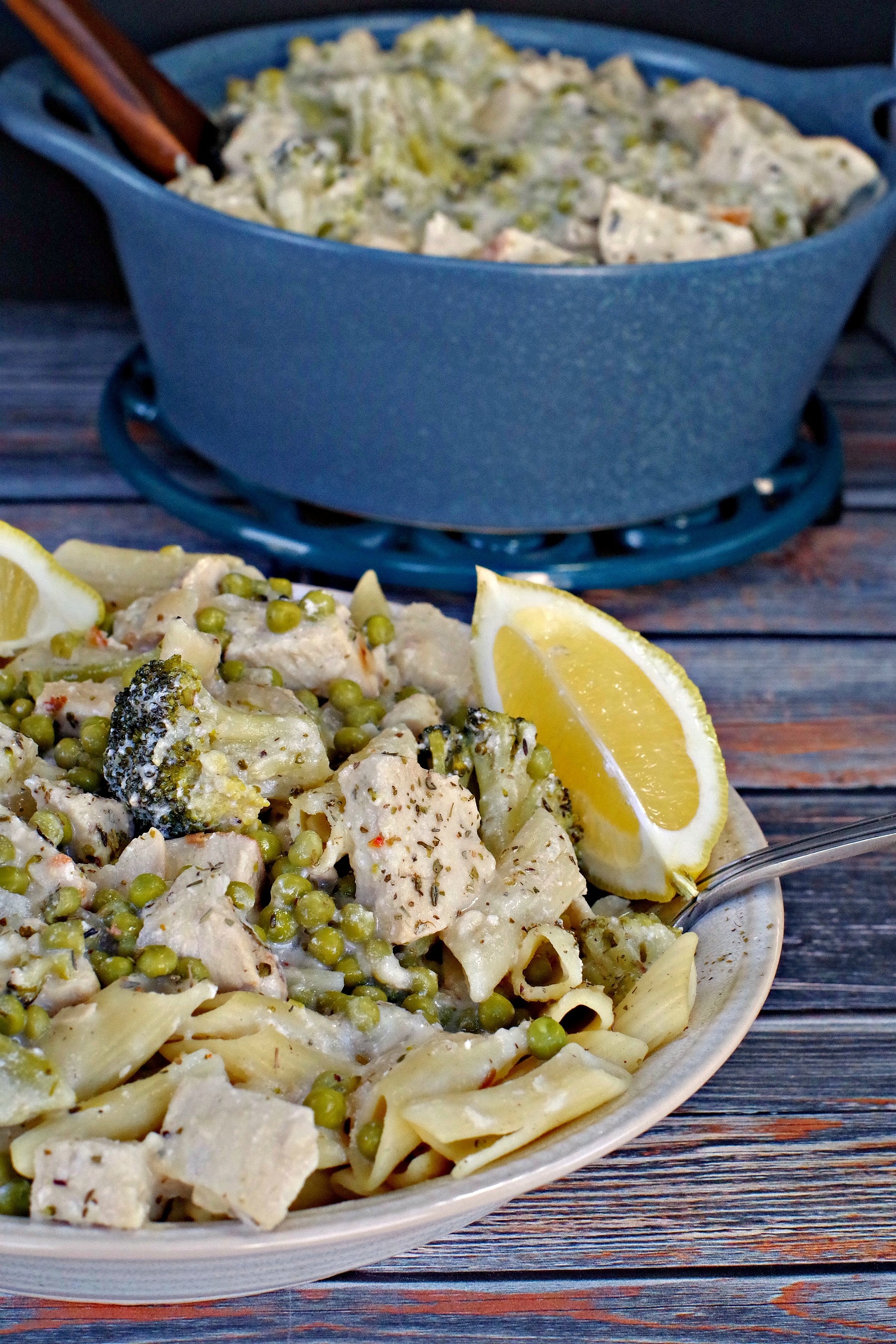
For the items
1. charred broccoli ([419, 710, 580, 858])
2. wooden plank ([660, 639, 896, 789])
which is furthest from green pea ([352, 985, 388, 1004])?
wooden plank ([660, 639, 896, 789])

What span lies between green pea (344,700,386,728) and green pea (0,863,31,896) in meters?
0.41

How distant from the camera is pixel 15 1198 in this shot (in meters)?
0.98

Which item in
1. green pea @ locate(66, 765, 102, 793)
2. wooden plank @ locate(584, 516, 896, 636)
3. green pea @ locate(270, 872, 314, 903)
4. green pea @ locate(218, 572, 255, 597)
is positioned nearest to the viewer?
green pea @ locate(270, 872, 314, 903)

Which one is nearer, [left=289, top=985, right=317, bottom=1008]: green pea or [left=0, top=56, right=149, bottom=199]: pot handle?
[left=289, top=985, right=317, bottom=1008]: green pea

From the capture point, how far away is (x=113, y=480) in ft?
8.77

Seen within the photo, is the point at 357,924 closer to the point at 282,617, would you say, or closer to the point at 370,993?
the point at 370,993

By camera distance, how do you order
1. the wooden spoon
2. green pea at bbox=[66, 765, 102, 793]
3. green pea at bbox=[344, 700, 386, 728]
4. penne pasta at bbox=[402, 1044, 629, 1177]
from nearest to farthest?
penne pasta at bbox=[402, 1044, 629, 1177] < green pea at bbox=[66, 765, 102, 793] < green pea at bbox=[344, 700, 386, 728] < the wooden spoon

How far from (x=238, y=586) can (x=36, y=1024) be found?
0.65m

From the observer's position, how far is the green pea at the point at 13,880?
1.15 m

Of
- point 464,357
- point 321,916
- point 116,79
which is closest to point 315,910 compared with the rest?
point 321,916

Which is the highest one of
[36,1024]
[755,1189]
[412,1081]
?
[36,1024]

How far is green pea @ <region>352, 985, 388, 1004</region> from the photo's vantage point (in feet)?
3.90

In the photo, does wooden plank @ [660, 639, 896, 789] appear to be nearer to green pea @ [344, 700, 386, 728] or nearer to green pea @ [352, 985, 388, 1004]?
green pea @ [344, 700, 386, 728]

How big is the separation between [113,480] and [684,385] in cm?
119
